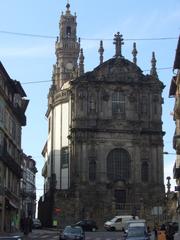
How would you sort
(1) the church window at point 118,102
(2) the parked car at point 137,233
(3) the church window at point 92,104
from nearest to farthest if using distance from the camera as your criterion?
(2) the parked car at point 137,233, (3) the church window at point 92,104, (1) the church window at point 118,102

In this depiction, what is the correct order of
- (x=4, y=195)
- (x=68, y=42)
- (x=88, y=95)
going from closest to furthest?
1. (x=4, y=195)
2. (x=88, y=95)
3. (x=68, y=42)

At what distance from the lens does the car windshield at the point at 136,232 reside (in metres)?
38.7

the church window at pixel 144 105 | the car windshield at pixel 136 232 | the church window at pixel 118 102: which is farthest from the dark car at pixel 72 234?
the church window at pixel 144 105

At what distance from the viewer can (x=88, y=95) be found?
87062mm

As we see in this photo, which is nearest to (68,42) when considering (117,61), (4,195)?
(117,61)

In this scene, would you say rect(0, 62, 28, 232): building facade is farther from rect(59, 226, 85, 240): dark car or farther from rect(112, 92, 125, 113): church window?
rect(112, 92, 125, 113): church window

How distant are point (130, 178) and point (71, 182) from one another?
319 inches

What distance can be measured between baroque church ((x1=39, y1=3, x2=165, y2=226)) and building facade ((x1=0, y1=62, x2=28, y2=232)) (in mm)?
15355

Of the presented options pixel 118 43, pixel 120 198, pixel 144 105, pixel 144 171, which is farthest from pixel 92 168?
pixel 118 43

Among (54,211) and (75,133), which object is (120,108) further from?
(54,211)

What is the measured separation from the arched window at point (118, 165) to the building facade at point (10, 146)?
18.8 metres

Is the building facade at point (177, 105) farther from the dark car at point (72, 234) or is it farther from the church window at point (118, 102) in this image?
the church window at point (118, 102)

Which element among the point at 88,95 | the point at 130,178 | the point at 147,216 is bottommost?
the point at 147,216

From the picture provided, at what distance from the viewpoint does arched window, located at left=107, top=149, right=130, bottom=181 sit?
85.1 meters
